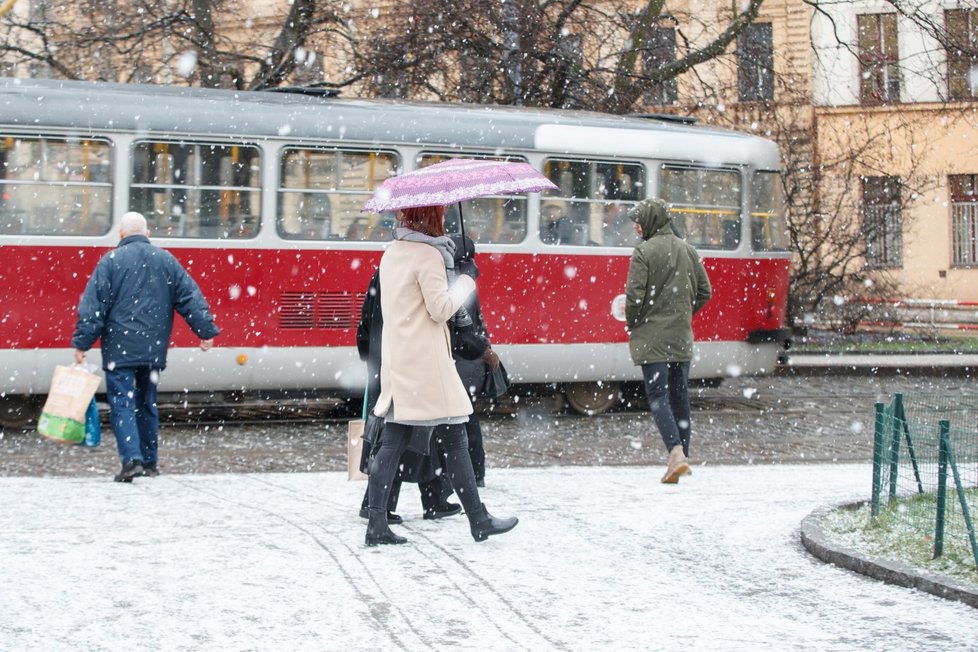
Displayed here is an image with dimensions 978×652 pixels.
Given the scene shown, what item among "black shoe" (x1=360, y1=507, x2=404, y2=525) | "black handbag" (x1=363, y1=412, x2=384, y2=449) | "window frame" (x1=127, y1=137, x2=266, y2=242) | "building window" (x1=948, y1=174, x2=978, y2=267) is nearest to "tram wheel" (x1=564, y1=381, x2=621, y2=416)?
"window frame" (x1=127, y1=137, x2=266, y2=242)

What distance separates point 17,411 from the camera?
13289 mm

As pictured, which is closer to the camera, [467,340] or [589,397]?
[467,340]

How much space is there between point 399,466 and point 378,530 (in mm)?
571

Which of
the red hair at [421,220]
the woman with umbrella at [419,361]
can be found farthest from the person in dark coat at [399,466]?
the red hair at [421,220]

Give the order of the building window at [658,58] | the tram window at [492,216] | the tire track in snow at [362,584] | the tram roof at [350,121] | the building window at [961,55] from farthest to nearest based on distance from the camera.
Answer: the building window at [658,58]
the building window at [961,55]
the tram window at [492,216]
the tram roof at [350,121]
the tire track in snow at [362,584]

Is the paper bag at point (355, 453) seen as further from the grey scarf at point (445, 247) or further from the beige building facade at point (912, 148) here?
the beige building facade at point (912, 148)

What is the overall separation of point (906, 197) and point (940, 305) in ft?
20.2

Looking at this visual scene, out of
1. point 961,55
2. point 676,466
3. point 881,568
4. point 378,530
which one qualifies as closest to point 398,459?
point 378,530

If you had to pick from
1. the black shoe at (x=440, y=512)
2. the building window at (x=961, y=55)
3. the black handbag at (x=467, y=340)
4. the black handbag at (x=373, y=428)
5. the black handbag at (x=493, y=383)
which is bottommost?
the black shoe at (x=440, y=512)

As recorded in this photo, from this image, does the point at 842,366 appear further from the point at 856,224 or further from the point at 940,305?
the point at 940,305

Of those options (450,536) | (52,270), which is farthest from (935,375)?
(450,536)

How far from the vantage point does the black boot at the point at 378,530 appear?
693 cm

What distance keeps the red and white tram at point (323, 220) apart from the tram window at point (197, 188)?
2 cm

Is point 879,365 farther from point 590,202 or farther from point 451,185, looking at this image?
point 451,185
